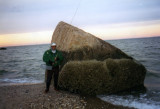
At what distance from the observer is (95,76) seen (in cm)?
640

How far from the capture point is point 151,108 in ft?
18.5

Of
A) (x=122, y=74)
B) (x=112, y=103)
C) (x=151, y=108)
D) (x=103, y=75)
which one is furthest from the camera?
(x=122, y=74)

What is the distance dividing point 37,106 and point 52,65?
1.71 m

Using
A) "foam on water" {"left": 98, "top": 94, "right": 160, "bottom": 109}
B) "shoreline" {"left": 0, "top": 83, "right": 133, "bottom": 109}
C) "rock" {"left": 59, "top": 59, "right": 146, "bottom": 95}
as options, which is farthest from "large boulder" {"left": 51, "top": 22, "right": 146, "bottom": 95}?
"shoreline" {"left": 0, "top": 83, "right": 133, "bottom": 109}

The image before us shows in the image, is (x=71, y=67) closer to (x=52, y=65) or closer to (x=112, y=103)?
(x=52, y=65)

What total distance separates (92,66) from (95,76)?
0.45 meters

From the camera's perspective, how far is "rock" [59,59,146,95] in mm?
6410

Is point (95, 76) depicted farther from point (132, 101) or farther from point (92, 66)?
point (132, 101)

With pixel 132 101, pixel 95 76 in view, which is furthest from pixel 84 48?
pixel 132 101

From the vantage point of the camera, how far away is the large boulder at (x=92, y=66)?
21.1ft

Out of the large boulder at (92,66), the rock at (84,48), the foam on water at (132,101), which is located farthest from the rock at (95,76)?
the rock at (84,48)

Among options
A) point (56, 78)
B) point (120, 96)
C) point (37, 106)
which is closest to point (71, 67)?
point (56, 78)

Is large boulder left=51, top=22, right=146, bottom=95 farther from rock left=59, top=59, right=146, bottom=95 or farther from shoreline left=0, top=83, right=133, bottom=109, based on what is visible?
shoreline left=0, top=83, right=133, bottom=109

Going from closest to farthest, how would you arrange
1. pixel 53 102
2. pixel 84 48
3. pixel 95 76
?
1. pixel 53 102
2. pixel 95 76
3. pixel 84 48
